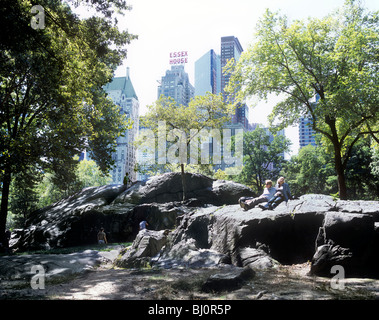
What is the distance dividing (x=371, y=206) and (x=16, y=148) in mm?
13984

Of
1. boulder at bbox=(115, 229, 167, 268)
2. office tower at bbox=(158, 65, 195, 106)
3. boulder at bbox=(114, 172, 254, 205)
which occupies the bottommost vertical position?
boulder at bbox=(115, 229, 167, 268)

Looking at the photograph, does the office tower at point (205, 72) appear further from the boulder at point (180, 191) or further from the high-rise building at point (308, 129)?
the boulder at point (180, 191)

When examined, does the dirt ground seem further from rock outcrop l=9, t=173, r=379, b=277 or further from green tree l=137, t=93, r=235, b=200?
green tree l=137, t=93, r=235, b=200

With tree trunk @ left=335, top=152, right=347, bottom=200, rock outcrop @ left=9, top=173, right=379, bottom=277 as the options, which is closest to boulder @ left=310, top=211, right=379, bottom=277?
rock outcrop @ left=9, top=173, right=379, bottom=277

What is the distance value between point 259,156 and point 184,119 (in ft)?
79.9

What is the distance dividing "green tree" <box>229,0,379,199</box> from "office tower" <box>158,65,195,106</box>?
239 feet

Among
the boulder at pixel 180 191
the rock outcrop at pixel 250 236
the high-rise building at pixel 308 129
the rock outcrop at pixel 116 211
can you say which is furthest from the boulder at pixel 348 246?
the boulder at pixel 180 191

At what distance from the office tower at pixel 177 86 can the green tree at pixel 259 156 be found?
47.9 meters

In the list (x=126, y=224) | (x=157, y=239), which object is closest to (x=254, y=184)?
(x=126, y=224)

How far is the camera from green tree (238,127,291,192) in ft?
159

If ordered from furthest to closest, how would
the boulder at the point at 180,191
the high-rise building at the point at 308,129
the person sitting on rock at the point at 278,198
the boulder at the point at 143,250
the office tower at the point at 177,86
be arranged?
1. the office tower at the point at 177,86
2. the boulder at the point at 180,191
3. the high-rise building at the point at 308,129
4. the person sitting on rock at the point at 278,198
5. the boulder at the point at 143,250

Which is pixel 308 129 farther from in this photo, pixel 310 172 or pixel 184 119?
pixel 184 119

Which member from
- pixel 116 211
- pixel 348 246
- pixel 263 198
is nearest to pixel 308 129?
pixel 116 211

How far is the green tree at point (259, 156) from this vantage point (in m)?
48.6
